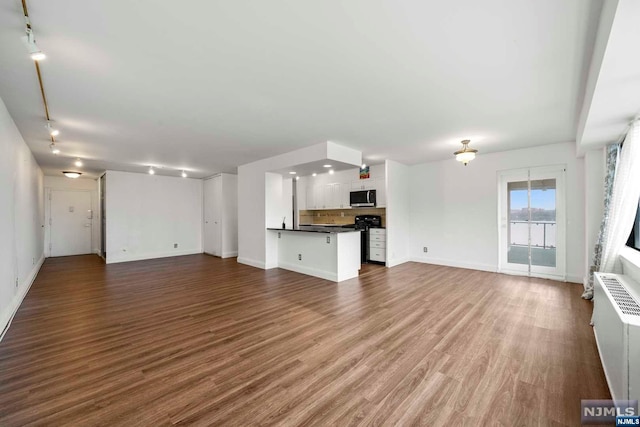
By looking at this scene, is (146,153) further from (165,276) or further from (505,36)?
(505,36)

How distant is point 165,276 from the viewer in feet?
18.3

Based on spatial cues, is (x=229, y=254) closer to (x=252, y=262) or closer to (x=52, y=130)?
(x=252, y=262)

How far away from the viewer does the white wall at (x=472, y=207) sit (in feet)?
15.6

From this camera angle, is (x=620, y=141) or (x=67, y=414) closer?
(x=67, y=414)

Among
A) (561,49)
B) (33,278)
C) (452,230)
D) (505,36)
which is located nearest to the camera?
(505,36)

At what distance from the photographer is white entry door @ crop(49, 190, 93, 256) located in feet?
27.1

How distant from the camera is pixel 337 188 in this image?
7652 millimetres

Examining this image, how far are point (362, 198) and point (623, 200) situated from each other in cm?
458

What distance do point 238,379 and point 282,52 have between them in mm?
2681

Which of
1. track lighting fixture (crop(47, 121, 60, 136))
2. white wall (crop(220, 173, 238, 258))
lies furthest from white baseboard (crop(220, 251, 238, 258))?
track lighting fixture (crop(47, 121, 60, 136))

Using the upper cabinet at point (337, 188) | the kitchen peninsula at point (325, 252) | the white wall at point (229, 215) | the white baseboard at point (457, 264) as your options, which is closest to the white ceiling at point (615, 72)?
the white baseboard at point (457, 264)

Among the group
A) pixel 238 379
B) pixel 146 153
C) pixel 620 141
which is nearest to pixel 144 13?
pixel 238 379

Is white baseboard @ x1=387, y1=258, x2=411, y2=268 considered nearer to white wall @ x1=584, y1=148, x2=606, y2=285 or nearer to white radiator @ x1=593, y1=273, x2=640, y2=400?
white wall @ x1=584, y1=148, x2=606, y2=285

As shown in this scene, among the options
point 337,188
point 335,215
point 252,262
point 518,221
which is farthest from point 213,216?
point 518,221
